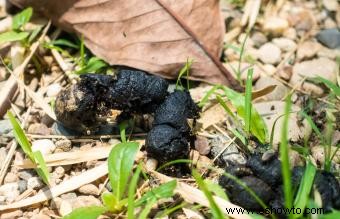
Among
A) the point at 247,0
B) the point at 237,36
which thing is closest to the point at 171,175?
the point at 237,36

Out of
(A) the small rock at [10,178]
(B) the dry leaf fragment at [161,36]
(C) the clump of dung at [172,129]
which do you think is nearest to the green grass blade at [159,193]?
(C) the clump of dung at [172,129]

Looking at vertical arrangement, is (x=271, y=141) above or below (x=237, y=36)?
below

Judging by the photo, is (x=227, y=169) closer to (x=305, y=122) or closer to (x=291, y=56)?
(x=305, y=122)

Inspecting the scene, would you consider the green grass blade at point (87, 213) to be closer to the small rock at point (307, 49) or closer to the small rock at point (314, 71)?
the small rock at point (314, 71)

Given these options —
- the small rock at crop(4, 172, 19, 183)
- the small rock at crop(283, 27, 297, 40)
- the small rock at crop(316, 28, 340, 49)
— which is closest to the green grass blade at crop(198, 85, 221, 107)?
the small rock at crop(283, 27, 297, 40)

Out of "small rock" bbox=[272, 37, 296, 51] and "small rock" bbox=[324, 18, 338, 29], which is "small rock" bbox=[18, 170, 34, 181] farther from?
"small rock" bbox=[324, 18, 338, 29]

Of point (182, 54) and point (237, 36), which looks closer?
point (182, 54)
